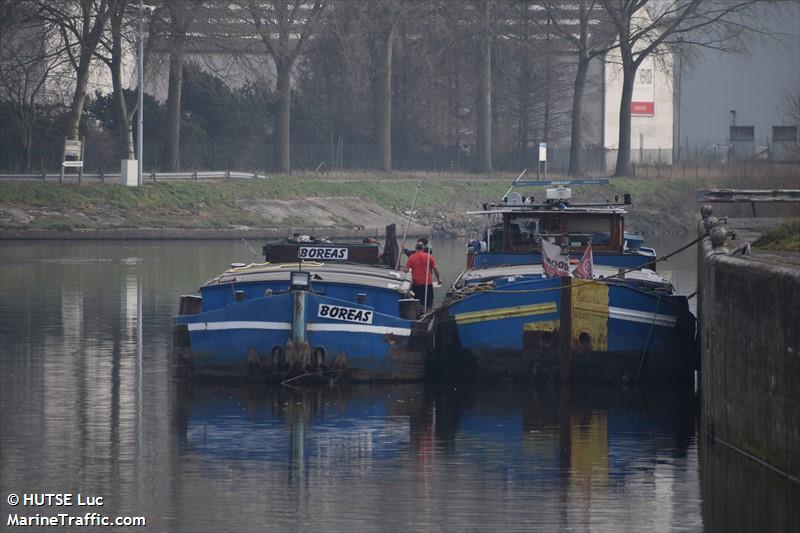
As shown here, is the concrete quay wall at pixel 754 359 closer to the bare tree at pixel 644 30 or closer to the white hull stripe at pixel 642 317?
the white hull stripe at pixel 642 317

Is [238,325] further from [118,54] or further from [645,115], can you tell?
[645,115]

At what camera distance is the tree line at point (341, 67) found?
65875 mm

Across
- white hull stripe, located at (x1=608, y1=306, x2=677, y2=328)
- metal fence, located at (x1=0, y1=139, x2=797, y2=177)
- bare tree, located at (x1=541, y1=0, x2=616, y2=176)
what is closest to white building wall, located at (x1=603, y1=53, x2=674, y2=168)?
metal fence, located at (x1=0, y1=139, x2=797, y2=177)

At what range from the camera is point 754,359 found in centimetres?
1788

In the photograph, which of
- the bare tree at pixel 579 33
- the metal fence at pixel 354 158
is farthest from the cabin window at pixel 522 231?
the bare tree at pixel 579 33

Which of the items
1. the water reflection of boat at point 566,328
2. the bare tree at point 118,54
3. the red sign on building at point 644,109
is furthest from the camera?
the red sign on building at point 644,109

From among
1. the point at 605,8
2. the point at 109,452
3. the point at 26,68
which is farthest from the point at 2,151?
the point at 109,452

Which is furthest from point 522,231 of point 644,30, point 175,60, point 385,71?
point 385,71

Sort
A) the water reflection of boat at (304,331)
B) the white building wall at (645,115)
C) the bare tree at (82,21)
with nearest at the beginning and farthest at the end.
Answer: the water reflection of boat at (304,331) < the bare tree at (82,21) < the white building wall at (645,115)

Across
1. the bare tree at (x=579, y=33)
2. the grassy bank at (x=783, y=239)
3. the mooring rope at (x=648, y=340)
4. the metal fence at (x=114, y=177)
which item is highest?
the bare tree at (x=579, y=33)

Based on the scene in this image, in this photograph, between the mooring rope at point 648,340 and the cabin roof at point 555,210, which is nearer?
the mooring rope at point 648,340

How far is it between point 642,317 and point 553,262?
67.4 inches

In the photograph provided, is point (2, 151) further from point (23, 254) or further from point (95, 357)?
point (95, 357)

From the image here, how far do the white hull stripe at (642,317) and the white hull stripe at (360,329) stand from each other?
10.5 ft
